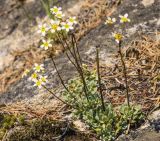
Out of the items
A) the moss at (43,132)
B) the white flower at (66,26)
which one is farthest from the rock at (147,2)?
the moss at (43,132)

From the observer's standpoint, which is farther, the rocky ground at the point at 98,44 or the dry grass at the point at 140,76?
the rocky ground at the point at 98,44

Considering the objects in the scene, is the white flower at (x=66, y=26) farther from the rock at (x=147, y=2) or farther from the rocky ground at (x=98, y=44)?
the rock at (x=147, y=2)

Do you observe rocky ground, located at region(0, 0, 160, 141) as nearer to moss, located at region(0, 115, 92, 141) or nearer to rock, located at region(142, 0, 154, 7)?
rock, located at region(142, 0, 154, 7)

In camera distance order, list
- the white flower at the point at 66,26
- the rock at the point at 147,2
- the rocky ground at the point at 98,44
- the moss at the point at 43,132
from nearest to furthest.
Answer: the white flower at the point at 66,26
the moss at the point at 43,132
the rocky ground at the point at 98,44
the rock at the point at 147,2

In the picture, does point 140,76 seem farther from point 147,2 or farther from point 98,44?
point 147,2

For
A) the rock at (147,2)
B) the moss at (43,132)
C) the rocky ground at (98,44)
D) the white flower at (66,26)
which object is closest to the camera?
the white flower at (66,26)

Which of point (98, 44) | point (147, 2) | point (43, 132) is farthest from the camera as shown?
point (147, 2)

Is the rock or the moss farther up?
the rock

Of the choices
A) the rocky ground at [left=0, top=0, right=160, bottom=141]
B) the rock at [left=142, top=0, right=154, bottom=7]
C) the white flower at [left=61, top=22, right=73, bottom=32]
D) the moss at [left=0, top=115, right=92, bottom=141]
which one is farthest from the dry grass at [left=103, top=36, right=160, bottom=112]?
the white flower at [left=61, top=22, right=73, bottom=32]

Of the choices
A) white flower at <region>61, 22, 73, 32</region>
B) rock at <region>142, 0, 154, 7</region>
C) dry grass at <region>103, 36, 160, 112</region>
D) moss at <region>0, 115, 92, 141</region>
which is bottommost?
moss at <region>0, 115, 92, 141</region>

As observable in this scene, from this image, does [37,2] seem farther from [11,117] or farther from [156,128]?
[156,128]

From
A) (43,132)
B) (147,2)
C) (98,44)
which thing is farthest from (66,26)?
(147,2)
